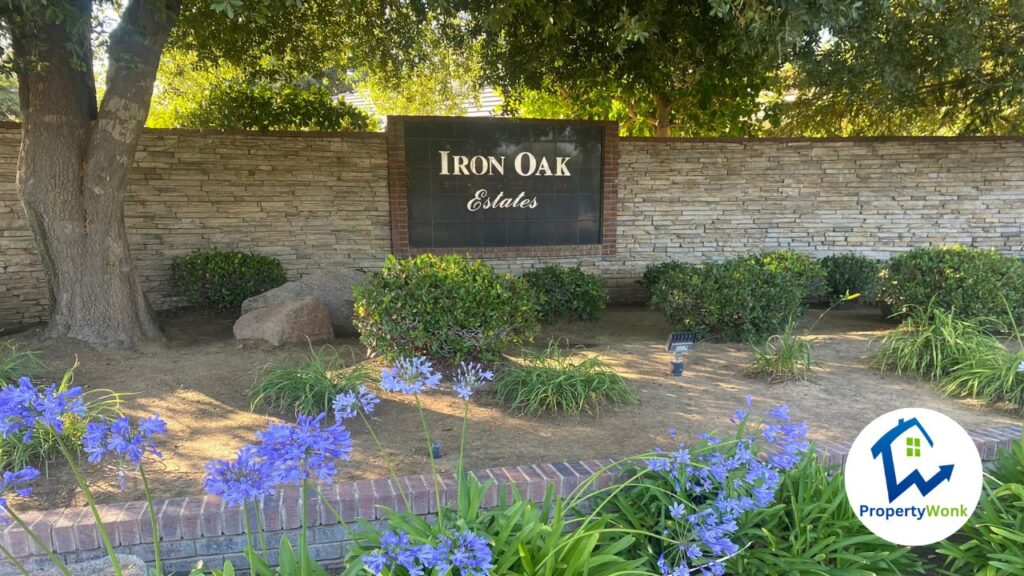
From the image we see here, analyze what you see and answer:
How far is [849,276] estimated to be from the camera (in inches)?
297

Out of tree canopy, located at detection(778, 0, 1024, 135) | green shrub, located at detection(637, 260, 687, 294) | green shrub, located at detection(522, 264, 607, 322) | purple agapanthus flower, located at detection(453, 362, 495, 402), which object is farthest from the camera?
green shrub, located at detection(637, 260, 687, 294)

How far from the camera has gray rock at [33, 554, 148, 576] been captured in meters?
2.02

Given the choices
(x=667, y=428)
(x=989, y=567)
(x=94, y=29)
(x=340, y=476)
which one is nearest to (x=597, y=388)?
(x=667, y=428)

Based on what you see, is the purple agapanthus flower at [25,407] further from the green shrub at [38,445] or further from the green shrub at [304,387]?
the green shrub at [304,387]

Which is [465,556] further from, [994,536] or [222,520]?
[994,536]

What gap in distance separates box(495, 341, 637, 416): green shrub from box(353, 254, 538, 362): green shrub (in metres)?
0.32

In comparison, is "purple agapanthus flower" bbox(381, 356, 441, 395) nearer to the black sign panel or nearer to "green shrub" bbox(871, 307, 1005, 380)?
"green shrub" bbox(871, 307, 1005, 380)

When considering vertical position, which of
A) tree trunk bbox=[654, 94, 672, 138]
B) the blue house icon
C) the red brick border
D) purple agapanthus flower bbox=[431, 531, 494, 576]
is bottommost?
purple agapanthus flower bbox=[431, 531, 494, 576]

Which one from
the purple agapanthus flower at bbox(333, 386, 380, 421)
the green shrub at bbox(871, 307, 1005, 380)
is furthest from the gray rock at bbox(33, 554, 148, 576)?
the green shrub at bbox(871, 307, 1005, 380)

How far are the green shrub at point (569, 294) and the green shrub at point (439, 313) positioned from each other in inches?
84.8

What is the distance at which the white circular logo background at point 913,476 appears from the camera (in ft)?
6.15

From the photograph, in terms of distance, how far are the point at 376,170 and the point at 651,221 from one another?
11.9 ft

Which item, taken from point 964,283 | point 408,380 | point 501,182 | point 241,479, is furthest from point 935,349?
point 501,182

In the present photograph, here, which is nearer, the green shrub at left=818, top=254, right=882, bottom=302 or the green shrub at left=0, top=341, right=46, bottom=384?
the green shrub at left=0, top=341, right=46, bottom=384
